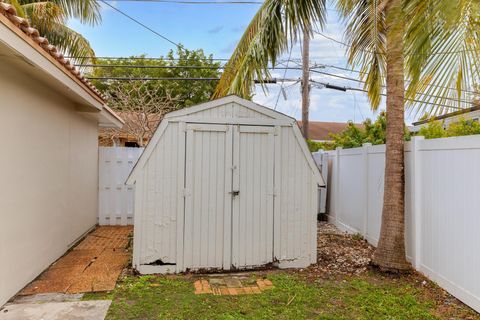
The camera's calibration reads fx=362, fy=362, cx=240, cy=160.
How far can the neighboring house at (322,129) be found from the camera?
87.5ft

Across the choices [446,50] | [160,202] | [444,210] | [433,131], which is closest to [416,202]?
[444,210]

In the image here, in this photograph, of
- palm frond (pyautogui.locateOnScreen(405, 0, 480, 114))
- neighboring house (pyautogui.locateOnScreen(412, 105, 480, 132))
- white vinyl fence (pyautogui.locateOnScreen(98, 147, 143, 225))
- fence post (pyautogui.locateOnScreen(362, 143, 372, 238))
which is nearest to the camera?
palm frond (pyautogui.locateOnScreen(405, 0, 480, 114))

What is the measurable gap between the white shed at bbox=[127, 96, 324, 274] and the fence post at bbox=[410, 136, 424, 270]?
136 centimetres

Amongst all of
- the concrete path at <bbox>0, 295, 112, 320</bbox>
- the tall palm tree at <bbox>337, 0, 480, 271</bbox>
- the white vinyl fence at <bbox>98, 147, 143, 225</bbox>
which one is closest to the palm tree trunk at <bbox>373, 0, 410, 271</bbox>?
the tall palm tree at <bbox>337, 0, 480, 271</bbox>

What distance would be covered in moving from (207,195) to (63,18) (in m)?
6.65

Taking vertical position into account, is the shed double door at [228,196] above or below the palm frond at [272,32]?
below

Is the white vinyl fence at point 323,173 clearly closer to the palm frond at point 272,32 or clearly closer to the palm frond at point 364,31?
the palm frond at point 364,31

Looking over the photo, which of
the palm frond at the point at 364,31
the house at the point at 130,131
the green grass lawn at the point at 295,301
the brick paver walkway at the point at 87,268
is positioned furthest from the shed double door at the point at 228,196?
the house at the point at 130,131

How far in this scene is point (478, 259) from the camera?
3834mm

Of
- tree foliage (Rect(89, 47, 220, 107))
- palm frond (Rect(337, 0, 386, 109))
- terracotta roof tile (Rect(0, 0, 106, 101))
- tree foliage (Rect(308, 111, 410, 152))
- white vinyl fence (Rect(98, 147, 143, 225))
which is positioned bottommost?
white vinyl fence (Rect(98, 147, 143, 225))

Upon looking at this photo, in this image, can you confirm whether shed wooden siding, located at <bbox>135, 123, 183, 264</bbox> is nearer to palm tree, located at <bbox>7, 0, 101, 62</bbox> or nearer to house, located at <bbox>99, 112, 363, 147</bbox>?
palm tree, located at <bbox>7, 0, 101, 62</bbox>

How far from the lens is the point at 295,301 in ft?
14.1

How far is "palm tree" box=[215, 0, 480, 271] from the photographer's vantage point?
2.96 m

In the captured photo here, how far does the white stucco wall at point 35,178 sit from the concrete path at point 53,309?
0.24m
